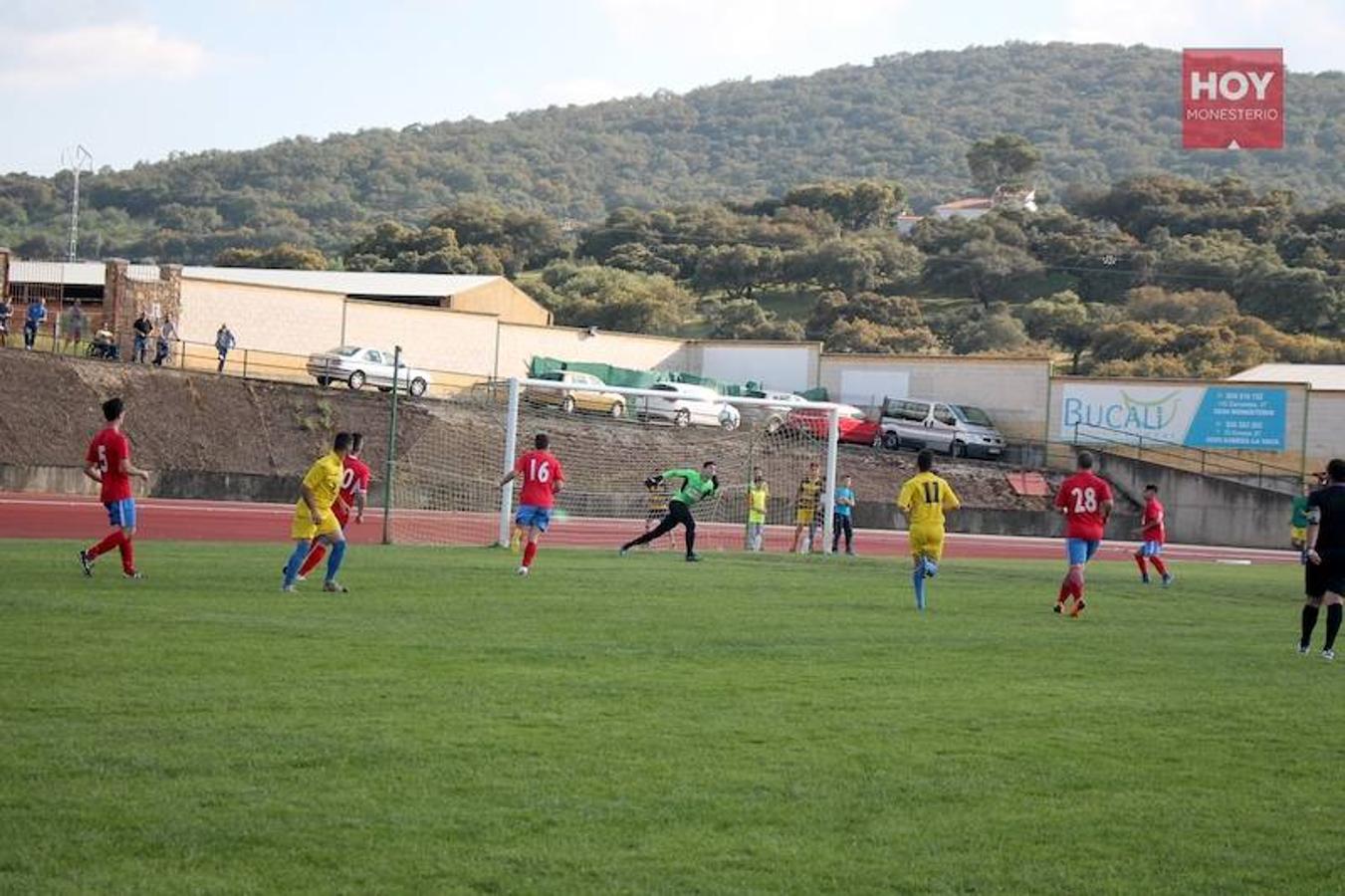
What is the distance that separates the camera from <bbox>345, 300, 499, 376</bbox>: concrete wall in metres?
55.8

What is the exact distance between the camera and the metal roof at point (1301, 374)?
5744cm

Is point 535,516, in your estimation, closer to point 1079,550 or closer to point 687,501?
point 687,501

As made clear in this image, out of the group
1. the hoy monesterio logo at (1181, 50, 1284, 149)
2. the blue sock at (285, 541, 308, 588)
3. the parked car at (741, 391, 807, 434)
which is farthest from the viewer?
the hoy monesterio logo at (1181, 50, 1284, 149)

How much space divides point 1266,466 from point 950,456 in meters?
9.46

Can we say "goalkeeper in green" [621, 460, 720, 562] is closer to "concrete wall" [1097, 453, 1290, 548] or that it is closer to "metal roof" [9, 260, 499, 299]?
"concrete wall" [1097, 453, 1290, 548]

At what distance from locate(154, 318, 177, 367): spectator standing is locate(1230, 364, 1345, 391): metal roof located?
3303 centimetres

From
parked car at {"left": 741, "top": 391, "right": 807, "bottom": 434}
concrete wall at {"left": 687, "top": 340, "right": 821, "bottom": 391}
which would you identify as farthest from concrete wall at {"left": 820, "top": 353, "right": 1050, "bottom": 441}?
parked car at {"left": 741, "top": 391, "right": 807, "bottom": 434}

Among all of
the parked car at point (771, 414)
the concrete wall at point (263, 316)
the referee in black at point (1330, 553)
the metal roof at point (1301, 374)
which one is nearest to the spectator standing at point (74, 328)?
the concrete wall at point (263, 316)

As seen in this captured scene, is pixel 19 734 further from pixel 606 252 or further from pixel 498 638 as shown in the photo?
pixel 606 252

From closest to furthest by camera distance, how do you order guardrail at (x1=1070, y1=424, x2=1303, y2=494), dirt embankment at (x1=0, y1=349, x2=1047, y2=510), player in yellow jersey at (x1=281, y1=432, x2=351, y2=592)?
player in yellow jersey at (x1=281, y1=432, x2=351, y2=592) < dirt embankment at (x1=0, y1=349, x2=1047, y2=510) < guardrail at (x1=1070, y1=424, x2=1303, y2=494)

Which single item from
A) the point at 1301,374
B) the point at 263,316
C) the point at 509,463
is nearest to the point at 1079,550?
the point at 509,463

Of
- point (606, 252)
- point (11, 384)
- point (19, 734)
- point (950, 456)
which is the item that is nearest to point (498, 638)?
point (19, 734)

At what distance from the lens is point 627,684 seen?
12.1 m

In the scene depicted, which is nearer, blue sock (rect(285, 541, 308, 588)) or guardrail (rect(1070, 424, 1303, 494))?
blue sock (rect(285, 541, 308, 588))
